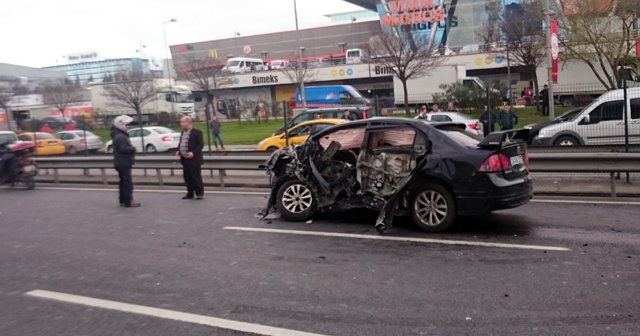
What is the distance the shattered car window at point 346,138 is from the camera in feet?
25.7

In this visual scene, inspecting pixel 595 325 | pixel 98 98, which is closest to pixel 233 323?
pixel 595 325

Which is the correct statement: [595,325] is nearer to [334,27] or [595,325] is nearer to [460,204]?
[460,204]

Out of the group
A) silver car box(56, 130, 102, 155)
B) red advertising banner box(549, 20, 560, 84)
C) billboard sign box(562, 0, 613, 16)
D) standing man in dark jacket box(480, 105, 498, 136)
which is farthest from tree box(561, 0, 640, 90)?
silver car box(56, 130, 102, 155)

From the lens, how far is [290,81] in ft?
185

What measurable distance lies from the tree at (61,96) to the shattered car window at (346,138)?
139 ft

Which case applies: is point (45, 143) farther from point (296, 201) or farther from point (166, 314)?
point (166, 314)

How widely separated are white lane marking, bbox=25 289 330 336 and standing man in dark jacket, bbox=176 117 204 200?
18.5 ft

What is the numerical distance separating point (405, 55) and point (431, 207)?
28.8 metres

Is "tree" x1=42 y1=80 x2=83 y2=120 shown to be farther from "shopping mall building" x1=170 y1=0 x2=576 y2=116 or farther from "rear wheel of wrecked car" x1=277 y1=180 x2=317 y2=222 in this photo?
"rear wheel of wrecked car" x1=277 y1=180 x2=317 y2=222

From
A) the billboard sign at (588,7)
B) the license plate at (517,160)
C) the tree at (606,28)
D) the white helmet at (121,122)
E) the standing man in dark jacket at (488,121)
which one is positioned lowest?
the license plate at (517,160)

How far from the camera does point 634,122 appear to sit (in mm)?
13703

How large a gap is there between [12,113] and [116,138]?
118 feet

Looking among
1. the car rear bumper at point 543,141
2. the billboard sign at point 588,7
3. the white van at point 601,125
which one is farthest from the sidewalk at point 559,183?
the billboard sign at point 588,7

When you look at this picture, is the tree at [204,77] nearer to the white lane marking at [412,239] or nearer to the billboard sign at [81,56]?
the white lane marking at [412,239]
